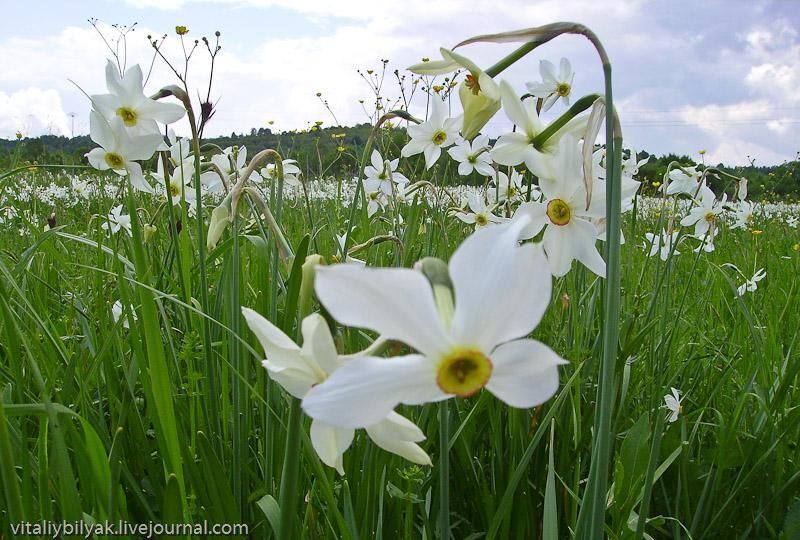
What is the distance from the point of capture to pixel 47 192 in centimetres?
792

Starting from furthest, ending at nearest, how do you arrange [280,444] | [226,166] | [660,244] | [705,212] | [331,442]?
[705,212], [660,244], [226,166], [280,444], [331,442]

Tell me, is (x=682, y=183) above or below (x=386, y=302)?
above

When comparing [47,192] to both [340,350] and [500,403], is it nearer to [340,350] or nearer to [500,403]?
[500,403]

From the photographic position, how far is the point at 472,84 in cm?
86

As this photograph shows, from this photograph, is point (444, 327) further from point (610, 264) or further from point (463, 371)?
point (610, 264)

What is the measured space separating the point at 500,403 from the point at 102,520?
1007 millimetres

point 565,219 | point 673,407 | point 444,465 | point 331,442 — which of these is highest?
point 565,219

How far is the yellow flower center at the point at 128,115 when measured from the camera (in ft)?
4.81

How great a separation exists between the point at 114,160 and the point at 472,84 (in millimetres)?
1077

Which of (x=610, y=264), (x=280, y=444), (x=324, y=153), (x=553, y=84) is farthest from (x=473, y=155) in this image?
(x=324, y=153)

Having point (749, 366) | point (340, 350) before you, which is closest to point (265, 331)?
point (340, 350)

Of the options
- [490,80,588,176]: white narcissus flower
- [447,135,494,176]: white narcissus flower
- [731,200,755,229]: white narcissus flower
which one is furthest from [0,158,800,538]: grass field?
[731,200,755,229]: white narcissus flower

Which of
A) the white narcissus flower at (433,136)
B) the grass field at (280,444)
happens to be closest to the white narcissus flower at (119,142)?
the grass field at (280,444)

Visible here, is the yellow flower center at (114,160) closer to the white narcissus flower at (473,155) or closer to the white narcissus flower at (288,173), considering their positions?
the white narcissus flower at (288,173)
